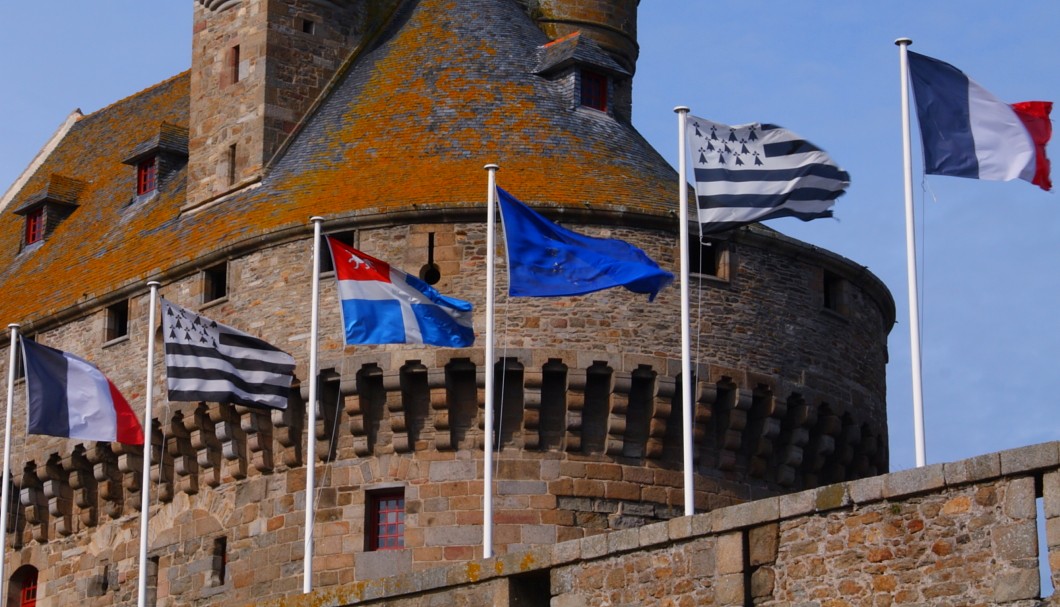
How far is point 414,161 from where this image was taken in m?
34.0

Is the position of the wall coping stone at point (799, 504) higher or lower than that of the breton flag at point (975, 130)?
lower

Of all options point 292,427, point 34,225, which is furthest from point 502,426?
point 34,225

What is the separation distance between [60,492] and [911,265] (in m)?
15.4

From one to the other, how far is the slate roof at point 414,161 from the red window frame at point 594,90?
10.9 inches

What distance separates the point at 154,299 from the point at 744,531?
10824mm

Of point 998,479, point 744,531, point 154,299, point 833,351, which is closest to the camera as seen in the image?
point 998,479

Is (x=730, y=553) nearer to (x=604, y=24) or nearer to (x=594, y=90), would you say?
(x=594, y=90)

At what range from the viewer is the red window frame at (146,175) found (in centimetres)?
3903

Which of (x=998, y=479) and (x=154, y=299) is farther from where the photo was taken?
(x=154, y=299)

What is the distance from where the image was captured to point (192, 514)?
3347 cm

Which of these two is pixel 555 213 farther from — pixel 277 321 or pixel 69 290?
pixel 69 290

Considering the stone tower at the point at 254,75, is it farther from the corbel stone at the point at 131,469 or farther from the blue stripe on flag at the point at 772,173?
the blue stripe on flag at the point at 772,173

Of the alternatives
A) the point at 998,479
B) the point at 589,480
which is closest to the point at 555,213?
the point at 589,480

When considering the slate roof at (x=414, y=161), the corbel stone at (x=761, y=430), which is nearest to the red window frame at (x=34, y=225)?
the slate roof at (x=414, y=161)
